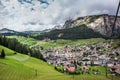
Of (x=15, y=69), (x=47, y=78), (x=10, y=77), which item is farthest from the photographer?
(x=15, y=69)

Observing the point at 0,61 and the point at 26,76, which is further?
the point at 0,61

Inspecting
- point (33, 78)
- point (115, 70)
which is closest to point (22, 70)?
point (33, 78)

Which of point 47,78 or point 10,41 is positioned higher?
point 10,41

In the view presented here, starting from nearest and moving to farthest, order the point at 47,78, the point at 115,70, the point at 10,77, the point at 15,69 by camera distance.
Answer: the point at 10,77
the point at 47,78
the point at 15,69
the point at 115,70

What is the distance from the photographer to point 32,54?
19850 cm

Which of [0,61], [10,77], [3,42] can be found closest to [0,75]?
[10,77]

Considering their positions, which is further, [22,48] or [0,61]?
[22,48]

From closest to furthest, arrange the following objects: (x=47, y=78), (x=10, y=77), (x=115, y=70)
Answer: (x=10, y=77)
(x=47, y=78)
(x=115, y=70)

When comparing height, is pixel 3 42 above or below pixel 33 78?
above

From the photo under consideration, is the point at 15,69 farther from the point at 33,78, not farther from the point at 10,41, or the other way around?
the point at 10,41

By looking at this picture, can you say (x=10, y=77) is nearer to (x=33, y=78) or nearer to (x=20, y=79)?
(x=20, y=79)

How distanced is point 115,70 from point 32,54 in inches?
2702

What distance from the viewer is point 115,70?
620 ft

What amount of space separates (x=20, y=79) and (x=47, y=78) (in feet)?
40.5
